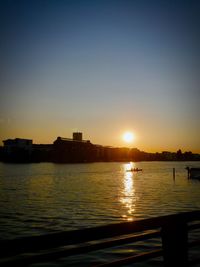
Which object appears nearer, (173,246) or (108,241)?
Result: (108,241)

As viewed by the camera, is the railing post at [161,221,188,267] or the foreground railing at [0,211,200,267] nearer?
the foreground railing at [0,211,200,267]

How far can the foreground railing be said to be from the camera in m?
3.81

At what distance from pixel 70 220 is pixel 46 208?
9.66m

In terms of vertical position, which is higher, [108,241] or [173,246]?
[108,241]

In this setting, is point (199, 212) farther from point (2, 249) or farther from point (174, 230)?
point (2, 249)

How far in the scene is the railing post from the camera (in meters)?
5.25

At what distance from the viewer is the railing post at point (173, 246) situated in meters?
5.25

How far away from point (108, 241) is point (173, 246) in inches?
49.7

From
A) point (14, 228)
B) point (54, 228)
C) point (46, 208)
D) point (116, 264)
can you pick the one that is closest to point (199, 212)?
point (116, 264)

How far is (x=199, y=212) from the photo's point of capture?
19.6 feet

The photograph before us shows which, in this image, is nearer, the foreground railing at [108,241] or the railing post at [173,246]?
the foreground railing at [108,241]

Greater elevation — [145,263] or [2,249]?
[2,249]

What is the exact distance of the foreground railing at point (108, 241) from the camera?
381 cm

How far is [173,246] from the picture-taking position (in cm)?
525
